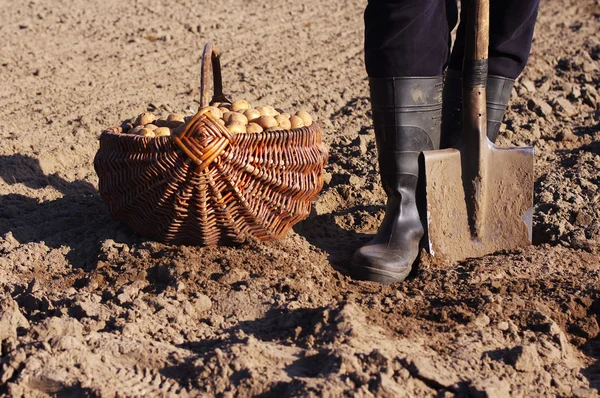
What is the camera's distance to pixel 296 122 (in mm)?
3010

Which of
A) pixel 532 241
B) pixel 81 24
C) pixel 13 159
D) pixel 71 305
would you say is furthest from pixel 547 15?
pixel 71 305

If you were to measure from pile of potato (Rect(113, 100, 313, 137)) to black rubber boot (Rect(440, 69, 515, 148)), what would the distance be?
1.94 ft

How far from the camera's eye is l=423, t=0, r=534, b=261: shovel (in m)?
3.03

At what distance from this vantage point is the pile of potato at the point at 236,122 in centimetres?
286

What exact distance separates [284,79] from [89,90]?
128 centimetres

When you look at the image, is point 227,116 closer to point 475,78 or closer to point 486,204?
point 475,78

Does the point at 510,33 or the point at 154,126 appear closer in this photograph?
the point at 154,126

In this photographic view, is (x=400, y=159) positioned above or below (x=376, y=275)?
above

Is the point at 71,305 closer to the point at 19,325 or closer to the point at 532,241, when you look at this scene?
the point at 19,325

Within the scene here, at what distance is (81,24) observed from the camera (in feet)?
21.7

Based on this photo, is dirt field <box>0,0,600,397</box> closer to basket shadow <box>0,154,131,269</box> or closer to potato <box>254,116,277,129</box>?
basket shadow <box>0,154,131,269</box>

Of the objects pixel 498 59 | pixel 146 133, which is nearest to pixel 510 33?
pixel 498 59

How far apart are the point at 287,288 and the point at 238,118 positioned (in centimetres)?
64

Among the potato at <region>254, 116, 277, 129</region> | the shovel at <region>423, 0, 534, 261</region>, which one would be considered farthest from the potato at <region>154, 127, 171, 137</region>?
the shovel at <region>423, 0, 534, 261</region>
